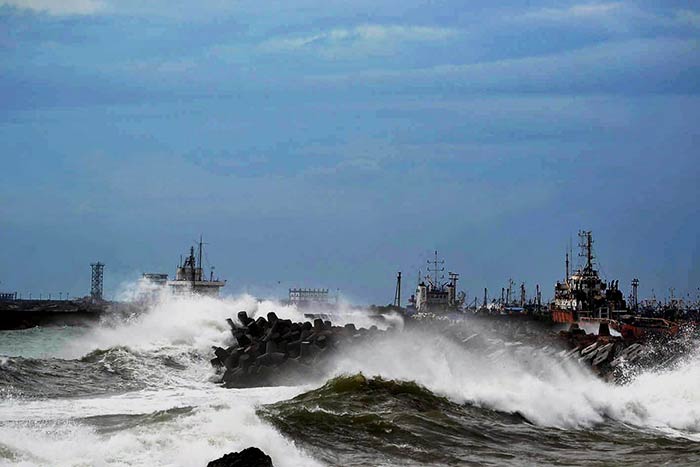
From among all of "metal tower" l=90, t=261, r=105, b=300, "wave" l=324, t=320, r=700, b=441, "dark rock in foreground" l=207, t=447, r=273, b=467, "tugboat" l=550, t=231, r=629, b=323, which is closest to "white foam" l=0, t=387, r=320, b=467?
"dark rock in foreground" l=207, t=447, r=273, b=467

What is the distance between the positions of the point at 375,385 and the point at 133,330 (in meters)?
23.6

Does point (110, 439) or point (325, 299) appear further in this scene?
point (325, 299)

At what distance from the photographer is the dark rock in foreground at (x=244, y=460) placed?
Answer: 1209 centimetres

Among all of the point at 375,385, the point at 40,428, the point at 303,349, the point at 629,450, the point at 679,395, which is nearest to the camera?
the point at 40,428

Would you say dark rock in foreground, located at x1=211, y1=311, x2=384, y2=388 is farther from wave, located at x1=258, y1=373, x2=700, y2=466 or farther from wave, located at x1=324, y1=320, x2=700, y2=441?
wave, located at x1=258, y1=373, x2=700, y2=466

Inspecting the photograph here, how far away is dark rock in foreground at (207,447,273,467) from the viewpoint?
12.1m

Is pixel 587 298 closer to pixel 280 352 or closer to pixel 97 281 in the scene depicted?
pixel 280 352

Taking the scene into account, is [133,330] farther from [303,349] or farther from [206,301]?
[303,349]

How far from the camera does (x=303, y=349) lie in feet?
97.5

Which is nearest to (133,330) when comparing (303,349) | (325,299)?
(303,349)

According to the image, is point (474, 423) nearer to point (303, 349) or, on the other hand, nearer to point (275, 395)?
point (275, 395)

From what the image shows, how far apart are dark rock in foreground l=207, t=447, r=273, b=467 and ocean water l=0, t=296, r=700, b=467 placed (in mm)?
1752

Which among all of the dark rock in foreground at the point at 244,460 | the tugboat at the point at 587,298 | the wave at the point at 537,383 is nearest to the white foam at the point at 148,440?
the dark rock in foreground at the point at 244,460

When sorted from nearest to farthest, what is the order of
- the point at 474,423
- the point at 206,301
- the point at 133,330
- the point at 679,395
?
the point at 474,423 → the point at 679,395 → the point at 133,330 → the point at 206,301
